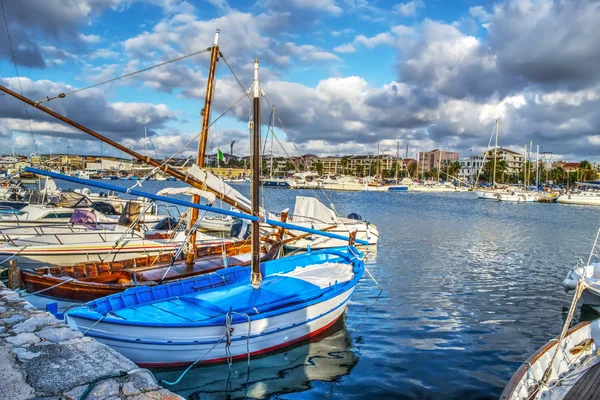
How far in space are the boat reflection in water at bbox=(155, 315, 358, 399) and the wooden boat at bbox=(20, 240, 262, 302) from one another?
4091 mm

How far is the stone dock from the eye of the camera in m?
4.27

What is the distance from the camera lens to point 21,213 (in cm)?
2520

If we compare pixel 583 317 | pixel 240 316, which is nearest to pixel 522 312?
pixel 583 317

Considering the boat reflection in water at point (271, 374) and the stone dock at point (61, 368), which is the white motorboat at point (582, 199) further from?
the stone dock at point (61, 368)

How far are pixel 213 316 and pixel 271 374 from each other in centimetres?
207

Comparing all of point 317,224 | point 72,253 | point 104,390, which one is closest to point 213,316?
point 104,390

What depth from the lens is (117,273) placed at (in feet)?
47.2

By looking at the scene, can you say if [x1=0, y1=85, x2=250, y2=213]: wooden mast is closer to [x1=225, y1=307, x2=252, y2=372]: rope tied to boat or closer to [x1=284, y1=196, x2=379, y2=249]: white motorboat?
[x1=225, y1=307, x2=252, y2=372]: rope tied to boat

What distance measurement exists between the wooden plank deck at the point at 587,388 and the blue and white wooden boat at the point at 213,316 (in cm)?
598

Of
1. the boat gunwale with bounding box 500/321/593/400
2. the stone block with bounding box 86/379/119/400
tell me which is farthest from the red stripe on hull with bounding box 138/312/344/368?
the boat gunwale with bounding box 500/321/593/400

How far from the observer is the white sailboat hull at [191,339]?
9.11 meters

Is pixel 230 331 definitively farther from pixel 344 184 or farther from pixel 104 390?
pixel 344 184

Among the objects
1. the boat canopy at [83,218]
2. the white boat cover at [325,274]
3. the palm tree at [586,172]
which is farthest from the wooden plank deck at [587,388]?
the palm tree at [586,172]

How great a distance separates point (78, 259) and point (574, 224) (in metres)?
53.3
